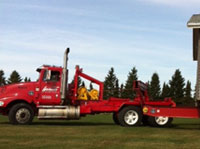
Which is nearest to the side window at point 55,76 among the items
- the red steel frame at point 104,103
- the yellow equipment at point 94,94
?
the red steel frame at point 104,103

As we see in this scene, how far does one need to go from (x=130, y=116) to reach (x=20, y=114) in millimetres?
4992

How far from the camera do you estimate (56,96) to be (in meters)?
16.5

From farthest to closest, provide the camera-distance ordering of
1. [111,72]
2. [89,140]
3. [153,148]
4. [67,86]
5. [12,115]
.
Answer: [111,72] < [67,86] < [12,115] < [89,140] < [153,148]

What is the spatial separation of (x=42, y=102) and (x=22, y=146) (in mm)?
8014

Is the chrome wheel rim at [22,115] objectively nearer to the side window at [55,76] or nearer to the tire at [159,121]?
the side window at [55,76]

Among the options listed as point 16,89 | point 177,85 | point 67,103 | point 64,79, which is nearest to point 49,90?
point 64,79

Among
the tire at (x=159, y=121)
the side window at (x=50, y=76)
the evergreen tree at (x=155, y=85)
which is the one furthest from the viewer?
the evergreen tree at (x=155, y=85)

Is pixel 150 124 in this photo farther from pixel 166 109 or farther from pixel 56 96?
pixel 56 96

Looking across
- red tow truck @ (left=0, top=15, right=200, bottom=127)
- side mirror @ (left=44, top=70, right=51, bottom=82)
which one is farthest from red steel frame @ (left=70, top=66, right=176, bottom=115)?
side mirror @ (left=44, top=70, right=51, bottom=82)

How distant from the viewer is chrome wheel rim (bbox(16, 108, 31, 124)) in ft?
51.9

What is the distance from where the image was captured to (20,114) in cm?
1586

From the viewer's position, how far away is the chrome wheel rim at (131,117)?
636 inches

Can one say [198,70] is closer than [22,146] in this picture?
No

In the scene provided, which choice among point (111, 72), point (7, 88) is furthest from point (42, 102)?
point (111, 72)
